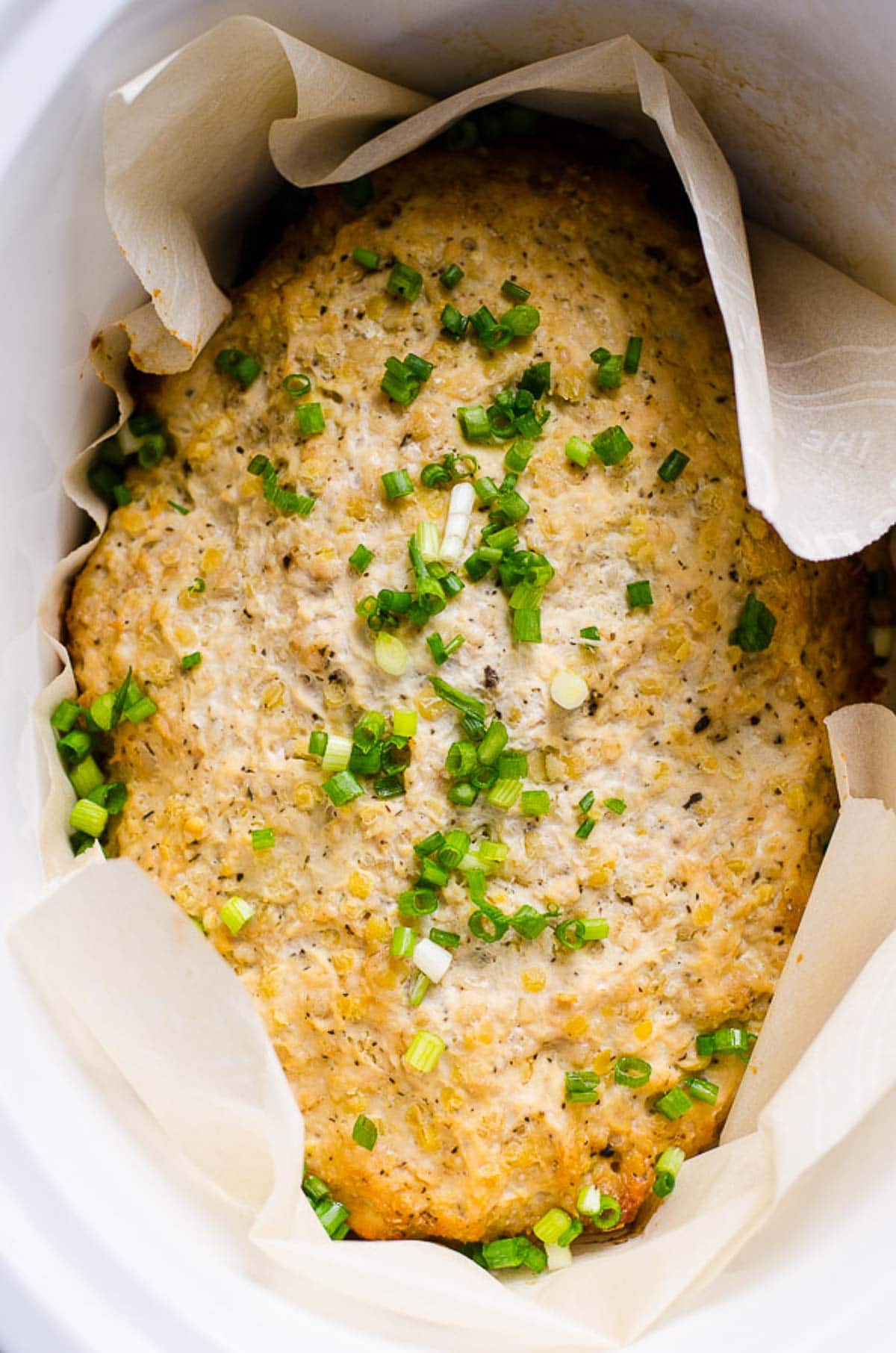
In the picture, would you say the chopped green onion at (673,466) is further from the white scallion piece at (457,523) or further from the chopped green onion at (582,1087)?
the chopped green onion at (582,1087)

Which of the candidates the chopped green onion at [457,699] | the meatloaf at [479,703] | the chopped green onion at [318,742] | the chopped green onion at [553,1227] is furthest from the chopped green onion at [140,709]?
the chopped green onion at [553,1227]

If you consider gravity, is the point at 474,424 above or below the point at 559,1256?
above

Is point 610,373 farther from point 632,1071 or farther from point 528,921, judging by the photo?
point 632,1071

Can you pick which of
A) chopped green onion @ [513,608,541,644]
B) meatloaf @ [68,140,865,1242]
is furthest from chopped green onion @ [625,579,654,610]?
chopped green onion @ [513,608,541,644]

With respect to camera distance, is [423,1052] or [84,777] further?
[84,777]

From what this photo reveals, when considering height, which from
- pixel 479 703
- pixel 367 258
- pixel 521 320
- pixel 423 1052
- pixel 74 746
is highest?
pixel 367 258

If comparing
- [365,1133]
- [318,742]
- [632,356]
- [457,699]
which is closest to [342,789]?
[318,742]

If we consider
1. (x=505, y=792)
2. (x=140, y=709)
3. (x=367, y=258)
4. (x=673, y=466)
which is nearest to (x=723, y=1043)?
(x=505, y=792)

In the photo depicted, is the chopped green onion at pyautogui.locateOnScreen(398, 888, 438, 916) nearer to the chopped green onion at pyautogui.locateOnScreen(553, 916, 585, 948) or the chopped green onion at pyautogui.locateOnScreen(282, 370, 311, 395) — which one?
the chopped green onion at pyautogui.locateOnScreen(553, 916, 585, 948)
